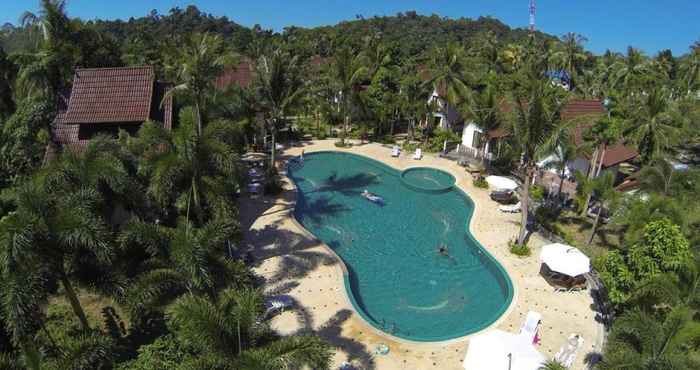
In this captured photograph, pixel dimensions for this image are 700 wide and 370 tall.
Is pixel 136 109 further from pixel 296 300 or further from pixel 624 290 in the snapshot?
pixel 624 290

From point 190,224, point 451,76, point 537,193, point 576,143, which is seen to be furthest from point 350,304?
point 451,76

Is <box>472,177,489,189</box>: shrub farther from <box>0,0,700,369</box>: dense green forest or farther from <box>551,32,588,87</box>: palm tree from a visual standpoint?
<box>551,32,588,87</box>: palm tree

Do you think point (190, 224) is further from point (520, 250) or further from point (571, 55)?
point (571, 55)

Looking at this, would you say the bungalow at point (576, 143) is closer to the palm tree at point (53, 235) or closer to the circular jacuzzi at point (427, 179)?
the circular jacuzzi at point (427, 179)

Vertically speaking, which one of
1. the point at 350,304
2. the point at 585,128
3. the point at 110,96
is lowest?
the point at 350,304

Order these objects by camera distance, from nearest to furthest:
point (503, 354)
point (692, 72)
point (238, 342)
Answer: point (238, 342)
point (503, 354)
point (692, 72)

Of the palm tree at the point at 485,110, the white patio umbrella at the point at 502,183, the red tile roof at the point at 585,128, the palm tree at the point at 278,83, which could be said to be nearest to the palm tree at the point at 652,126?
the red tile roof at the point at 585,128

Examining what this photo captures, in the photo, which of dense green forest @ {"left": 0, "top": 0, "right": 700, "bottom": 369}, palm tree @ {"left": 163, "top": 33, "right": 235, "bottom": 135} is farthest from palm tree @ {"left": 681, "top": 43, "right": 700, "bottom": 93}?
palm tree @ {"left": 163, "top": 33, "right": 235, "bottom": 135}
